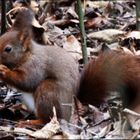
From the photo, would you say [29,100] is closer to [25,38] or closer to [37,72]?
[37,72]

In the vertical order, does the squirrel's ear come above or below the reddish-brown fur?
above

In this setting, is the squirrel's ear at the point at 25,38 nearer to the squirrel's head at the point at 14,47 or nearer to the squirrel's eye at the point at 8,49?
the squirrel's head at the point at 14,47

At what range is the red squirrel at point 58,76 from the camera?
4.79 meters

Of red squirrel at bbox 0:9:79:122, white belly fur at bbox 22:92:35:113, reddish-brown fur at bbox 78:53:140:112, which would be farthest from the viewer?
white belly fur at bbox 22:92:35:113

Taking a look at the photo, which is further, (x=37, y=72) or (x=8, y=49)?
(x=8, y=49)

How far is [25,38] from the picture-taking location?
5.34 meters

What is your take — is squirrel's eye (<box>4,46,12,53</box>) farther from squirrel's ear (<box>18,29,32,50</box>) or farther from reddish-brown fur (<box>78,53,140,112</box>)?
reddish-brown fur (<box>78,53,140,112</box>)

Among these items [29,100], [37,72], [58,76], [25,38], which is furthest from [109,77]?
[25,38]

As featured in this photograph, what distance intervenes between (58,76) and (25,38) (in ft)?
1.85

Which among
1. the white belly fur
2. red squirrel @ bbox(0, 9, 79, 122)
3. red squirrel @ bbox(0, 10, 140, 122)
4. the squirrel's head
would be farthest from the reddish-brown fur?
the squirrel's head

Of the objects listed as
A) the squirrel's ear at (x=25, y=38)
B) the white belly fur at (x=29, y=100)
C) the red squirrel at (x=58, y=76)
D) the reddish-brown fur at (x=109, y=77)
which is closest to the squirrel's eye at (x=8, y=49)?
the red squirrel at (x=58, y=76)

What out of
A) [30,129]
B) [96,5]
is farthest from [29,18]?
[96,5]

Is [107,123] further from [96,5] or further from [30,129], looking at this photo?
[96,5]

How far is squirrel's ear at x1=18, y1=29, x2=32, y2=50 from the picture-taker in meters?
5.31
